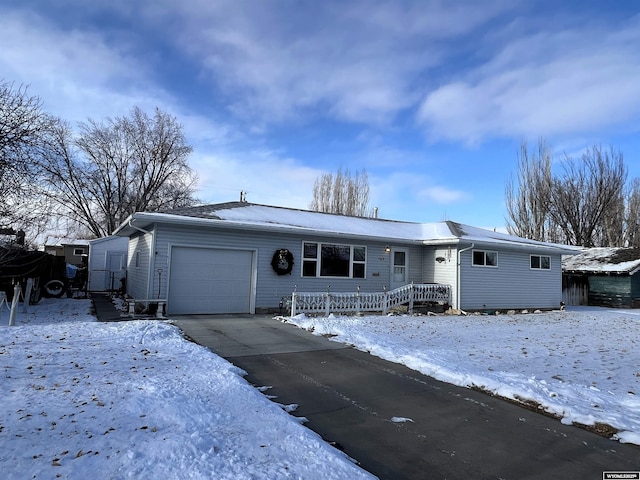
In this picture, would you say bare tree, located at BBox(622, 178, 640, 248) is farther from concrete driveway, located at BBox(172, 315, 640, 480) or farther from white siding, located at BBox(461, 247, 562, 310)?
concrete driveway, located at BBox(172, 315, 640, 480)

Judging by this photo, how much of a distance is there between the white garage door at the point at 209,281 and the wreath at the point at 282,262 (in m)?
0.78

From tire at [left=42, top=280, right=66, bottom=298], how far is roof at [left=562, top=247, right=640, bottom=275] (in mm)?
25895

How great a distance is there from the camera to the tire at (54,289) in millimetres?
15836

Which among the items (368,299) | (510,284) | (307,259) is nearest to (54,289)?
(307,259)

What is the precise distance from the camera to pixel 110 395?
434 cm

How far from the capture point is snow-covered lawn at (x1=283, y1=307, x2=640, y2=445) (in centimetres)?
468

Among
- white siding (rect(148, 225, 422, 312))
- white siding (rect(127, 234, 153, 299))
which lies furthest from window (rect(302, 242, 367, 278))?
white siding (rect(127, 234, 153, 299))

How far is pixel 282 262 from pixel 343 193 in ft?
78.8

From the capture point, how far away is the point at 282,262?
12.7 m

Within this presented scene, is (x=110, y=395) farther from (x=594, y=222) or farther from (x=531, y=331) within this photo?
(x=594, y=222)

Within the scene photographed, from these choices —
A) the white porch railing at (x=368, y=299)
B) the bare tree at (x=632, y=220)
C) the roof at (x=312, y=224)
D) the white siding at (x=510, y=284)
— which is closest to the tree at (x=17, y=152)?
the roof at (x=312, y=224)

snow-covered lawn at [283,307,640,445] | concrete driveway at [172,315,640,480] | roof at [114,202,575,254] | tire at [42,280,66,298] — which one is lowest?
concrete driveway at [172,315,640,480]

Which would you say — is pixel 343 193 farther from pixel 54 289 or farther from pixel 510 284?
pixel 54 289

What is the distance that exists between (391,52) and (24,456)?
11701mm
